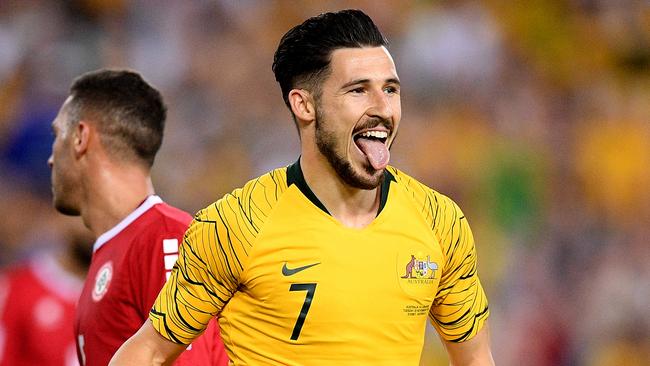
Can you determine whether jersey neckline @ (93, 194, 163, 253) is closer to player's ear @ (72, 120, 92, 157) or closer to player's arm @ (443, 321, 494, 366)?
player's ear @ (72, 120, 92, 157)

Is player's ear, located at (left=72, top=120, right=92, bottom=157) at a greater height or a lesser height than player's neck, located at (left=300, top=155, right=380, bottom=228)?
greater

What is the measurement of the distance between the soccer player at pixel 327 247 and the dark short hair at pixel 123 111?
113cm

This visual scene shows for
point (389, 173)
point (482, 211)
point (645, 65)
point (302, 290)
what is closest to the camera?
point (302, 290)

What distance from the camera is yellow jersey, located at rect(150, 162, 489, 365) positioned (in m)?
2.80

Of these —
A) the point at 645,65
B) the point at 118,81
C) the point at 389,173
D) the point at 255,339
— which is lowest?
the point at 255,339

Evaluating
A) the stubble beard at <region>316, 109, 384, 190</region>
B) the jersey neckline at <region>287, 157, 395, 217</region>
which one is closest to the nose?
the stubble beard at <region>316, 109, 384, 190</region>

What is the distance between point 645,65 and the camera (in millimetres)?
7551

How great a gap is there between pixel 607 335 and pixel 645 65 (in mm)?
2051

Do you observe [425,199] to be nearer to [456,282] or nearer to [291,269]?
[456,282]

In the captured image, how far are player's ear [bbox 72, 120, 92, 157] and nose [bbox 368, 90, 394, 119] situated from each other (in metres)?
1.58

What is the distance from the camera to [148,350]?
2.90 meters

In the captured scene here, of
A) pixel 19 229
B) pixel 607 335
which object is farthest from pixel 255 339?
pixel 607 335

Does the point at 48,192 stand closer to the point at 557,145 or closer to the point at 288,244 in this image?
the point at 557,145

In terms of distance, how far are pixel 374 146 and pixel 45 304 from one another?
3114 mm
